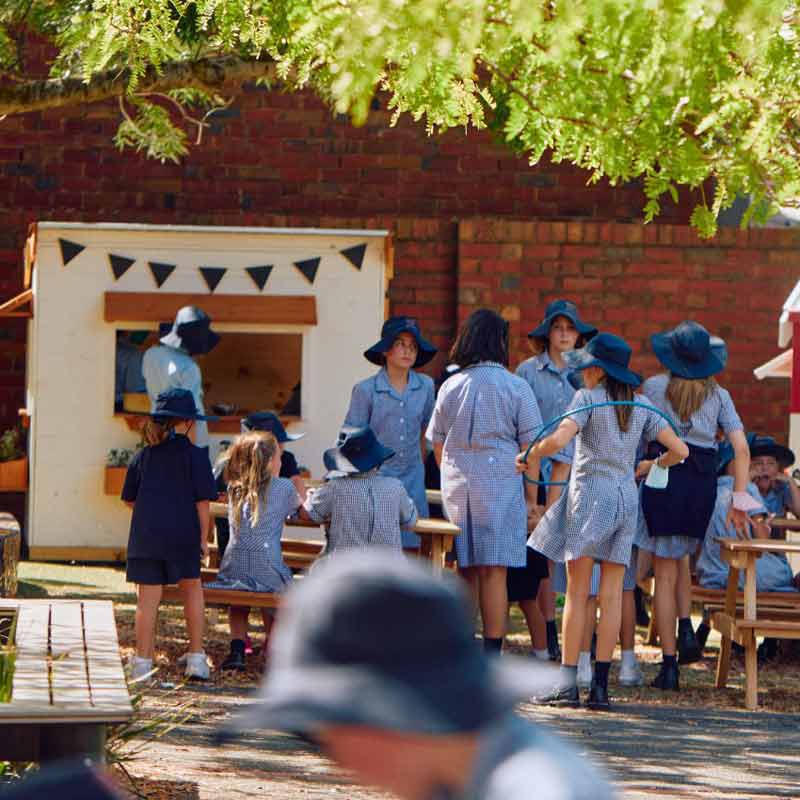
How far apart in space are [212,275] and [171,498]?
4.58 meters

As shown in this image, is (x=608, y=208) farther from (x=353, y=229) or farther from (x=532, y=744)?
→ (x=532, y=744)

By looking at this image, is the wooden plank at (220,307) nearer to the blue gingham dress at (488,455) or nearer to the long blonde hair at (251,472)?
the long blonde hair at (251,472)

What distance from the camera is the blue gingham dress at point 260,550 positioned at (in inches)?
324

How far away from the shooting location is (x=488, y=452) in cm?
809

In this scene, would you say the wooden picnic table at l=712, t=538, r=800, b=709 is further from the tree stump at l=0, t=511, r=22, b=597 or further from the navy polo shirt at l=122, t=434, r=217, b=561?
the tree stump at l=0, t=511, r=22, b=597

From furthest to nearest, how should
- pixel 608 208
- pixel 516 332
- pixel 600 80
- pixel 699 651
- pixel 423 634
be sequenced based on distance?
pixel 608 208, pixel 516 332, pixel 699 651, pixel 600 80, pixel 423 634

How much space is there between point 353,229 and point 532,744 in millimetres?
10854

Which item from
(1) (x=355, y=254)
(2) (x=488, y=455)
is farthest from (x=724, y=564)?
(1) (x=355, y=254)

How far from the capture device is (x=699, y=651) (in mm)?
8594

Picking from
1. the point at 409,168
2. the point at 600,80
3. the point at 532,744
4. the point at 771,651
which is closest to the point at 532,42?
the point at 600,80

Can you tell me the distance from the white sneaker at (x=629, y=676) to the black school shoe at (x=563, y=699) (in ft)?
2.38

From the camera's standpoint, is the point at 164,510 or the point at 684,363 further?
the point at 684,363

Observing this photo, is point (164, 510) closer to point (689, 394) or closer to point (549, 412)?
point (549, 412)

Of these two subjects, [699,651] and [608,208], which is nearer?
[699,651]
